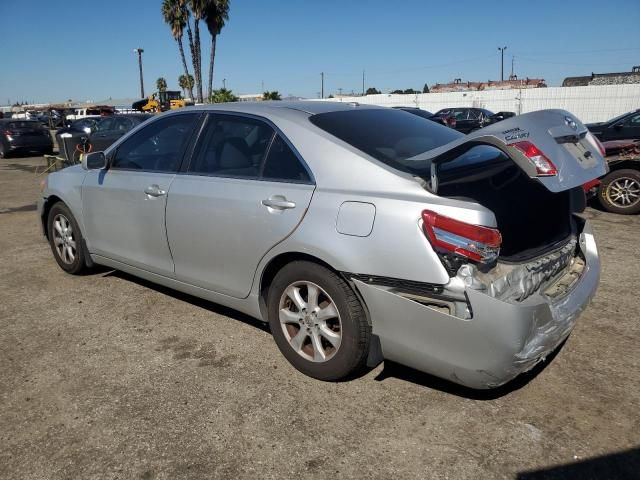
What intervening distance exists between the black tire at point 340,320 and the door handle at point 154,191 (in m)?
1.17

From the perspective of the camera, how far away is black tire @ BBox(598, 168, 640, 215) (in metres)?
7.45

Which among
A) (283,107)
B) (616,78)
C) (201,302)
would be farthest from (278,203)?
(616,78)

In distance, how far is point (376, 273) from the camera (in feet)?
8.45

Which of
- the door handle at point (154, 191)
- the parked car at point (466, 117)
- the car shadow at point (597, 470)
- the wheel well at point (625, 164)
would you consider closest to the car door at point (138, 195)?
the door handle at point (154, 191)

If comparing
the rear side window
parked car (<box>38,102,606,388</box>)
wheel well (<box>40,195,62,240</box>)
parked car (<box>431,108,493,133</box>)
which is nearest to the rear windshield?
parked car (<box>38,102,606,388</box>)

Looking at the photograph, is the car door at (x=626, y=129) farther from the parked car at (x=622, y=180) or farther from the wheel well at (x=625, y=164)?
the wheel well at (x=625, y=164)

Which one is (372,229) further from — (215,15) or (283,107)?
(215,15)

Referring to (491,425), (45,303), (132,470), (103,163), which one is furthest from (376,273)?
(45,303)

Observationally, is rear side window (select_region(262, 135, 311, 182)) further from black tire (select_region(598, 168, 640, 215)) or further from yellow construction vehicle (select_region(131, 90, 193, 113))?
yellow construction vehicle (select_region(131, 90, 193, 113))

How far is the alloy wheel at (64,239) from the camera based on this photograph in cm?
476

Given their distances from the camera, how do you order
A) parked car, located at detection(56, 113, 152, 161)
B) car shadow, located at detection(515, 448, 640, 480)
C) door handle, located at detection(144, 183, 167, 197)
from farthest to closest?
parked car, located at detection(56, 113, 152, 161) → door handle, located at detection(144, 183, 167, 197) → car shadow, located at detection(515, 448, 640, 480)

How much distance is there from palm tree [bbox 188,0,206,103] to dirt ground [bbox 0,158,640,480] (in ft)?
95.5

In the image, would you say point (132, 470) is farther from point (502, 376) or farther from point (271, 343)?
point (502, 376)

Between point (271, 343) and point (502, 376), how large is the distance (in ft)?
5.31
